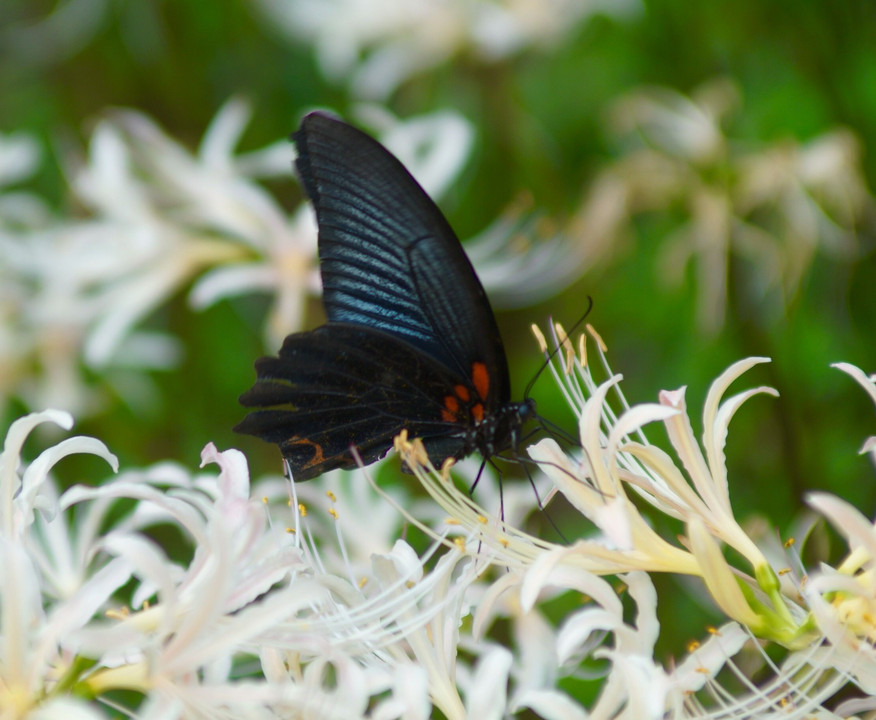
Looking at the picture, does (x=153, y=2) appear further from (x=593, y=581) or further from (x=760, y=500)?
(x=593, y=581)

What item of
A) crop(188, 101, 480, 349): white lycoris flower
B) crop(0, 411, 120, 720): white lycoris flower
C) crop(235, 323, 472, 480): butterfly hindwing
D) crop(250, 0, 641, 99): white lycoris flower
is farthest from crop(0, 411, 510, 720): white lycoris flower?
crop(250, 0, 641, 99): white lycoris flower

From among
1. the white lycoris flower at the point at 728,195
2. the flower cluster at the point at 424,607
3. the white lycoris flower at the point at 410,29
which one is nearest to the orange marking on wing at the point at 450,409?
the flower cluster at the point at 424,607

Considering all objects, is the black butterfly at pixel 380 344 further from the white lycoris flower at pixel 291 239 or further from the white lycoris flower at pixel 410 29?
the white lycoris flower at pixel 410 29

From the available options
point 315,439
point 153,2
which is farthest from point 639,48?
point 315,439

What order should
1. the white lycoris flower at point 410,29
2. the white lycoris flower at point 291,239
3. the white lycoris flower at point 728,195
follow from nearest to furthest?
the white lycoris flower at point 291,239 → the white lycoris flower at point 728,195 → the white lycoris flower at point 410,29

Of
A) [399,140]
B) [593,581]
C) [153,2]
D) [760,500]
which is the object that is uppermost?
[153,2]

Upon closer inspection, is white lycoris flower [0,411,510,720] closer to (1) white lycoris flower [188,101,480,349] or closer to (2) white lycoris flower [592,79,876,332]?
(1) white lycoris flower [188,101,480,349]

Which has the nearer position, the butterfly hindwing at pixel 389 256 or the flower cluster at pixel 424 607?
the flower cluster at pixel 424 607
